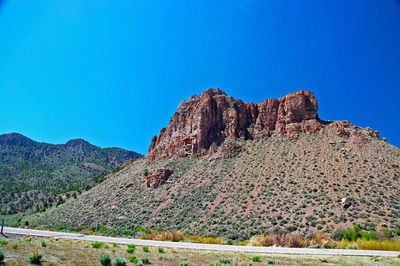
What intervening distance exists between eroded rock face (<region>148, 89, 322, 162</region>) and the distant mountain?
34.1m

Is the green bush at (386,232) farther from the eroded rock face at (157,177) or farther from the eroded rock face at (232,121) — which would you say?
the eroded rock face at (157,177)

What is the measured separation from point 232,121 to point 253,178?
18269 millimetres

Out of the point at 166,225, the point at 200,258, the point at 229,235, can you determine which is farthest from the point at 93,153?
the point at 200,258

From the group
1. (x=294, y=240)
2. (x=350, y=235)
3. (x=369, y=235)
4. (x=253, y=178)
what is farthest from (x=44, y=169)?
(x=369, y=235)

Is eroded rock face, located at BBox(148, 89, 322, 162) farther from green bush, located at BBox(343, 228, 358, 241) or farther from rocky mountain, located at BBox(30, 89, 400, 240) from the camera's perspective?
green bush, located at BBox(343, 228, 358, 241)

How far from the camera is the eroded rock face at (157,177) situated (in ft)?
147

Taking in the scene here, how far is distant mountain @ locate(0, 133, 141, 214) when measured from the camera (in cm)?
7575

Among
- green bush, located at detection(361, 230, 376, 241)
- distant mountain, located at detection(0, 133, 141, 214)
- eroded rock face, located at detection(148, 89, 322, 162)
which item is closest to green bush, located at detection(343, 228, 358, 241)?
green bush, located at detection(361, 230, 376, 241)

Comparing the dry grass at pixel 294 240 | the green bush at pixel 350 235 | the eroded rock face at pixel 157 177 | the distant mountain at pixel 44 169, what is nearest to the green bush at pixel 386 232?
the green bush at pixel 350 235

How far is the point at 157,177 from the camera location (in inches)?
1794

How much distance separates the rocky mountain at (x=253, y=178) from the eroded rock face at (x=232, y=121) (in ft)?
0.72

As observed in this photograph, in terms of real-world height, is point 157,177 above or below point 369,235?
above

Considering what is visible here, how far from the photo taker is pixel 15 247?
41.5 ft

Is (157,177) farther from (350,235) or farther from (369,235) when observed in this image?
(369,235)
